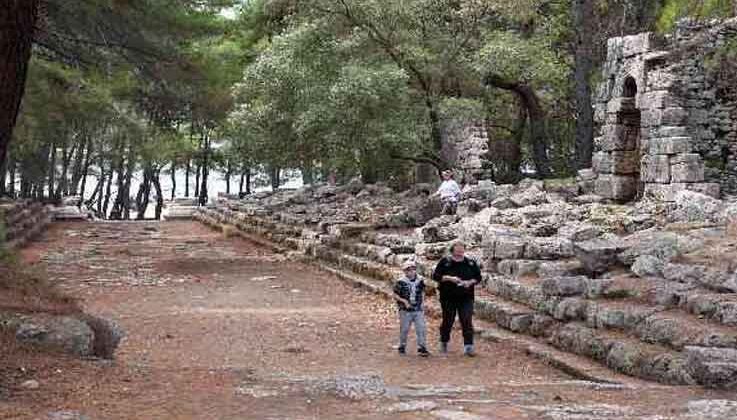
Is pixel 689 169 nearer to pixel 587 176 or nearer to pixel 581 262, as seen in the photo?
pixel 587 176

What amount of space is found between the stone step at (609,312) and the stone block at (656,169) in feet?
23.3

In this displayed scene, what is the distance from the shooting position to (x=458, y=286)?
1107cm

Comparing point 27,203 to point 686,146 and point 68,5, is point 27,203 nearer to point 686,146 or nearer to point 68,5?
point 68,5

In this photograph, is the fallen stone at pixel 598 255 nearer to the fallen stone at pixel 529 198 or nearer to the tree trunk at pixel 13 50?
the fallen stone at pixel 529 198

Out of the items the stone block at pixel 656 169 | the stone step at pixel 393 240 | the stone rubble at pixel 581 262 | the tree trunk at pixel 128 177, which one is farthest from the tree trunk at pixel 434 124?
the tree trunk at pixel 128 177

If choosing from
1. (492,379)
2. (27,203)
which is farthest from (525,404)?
(27,203)

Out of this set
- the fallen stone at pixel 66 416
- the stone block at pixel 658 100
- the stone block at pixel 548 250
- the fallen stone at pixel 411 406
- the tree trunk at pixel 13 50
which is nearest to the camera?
the fallen stone at pixel 66 416

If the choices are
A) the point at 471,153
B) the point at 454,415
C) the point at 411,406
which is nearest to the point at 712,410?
the point at 454,415

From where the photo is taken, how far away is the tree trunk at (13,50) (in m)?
7.82

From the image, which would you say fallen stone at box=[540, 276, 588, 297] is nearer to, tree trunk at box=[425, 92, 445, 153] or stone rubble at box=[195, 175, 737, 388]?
stone rubble at box=[195, 175, 737, 388]

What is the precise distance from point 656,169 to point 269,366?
12.2 metres

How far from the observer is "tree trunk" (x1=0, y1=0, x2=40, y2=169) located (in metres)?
7.82

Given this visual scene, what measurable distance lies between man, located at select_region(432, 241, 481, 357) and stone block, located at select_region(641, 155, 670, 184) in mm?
9934

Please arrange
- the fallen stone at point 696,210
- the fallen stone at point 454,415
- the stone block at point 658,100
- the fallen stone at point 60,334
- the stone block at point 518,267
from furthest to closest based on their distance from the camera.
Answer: the stone block at point 658,100 → the fallen stone at point 696,210 → the stone block at point 518,267 → the fallen stone at point 60,334 → the fallen stone at point 454,415
